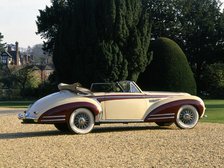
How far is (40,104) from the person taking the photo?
13.4m

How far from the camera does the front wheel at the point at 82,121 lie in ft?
43.9

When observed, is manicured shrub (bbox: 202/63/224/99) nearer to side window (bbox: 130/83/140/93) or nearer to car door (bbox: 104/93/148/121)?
side window (bbox: 130/83/140/93)

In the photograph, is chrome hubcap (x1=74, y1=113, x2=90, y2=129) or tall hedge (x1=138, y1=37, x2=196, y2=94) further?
tall hedge (x1=138, y1=37, x2=196, y2=94)

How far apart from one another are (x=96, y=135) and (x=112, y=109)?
3.27 ft

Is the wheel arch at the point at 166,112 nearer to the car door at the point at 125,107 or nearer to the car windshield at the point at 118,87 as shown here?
the car door at the point at 125,107

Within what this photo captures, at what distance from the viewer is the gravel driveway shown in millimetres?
8619

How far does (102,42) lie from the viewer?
35531 millimetres

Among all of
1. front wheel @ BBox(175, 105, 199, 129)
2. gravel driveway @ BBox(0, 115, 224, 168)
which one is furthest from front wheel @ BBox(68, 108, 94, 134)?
front wheel @ BBox(175, 105, 199, 129)

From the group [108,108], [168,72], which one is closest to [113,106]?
[108,108]

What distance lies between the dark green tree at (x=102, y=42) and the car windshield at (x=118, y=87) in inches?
811

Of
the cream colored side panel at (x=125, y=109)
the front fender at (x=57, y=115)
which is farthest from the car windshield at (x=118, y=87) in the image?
the front fender at (x=57, y=115)

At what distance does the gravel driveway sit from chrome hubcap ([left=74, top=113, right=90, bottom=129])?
34 cm

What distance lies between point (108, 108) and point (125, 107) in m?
0.48

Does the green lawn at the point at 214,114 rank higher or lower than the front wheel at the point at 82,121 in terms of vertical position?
lower
